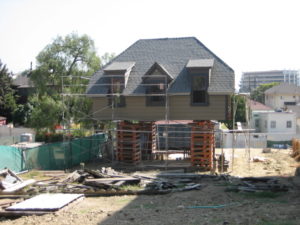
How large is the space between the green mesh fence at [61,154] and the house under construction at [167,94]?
295 centimetres

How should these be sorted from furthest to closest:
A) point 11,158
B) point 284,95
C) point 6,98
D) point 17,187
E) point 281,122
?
point 284,95 → point 6,98 → point 281,122 → point 11,158 → point 17,187

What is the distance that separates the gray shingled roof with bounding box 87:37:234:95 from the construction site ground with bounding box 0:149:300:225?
28.3ft

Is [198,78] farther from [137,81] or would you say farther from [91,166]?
[91,166]

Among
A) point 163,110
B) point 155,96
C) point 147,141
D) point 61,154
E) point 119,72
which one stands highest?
point 119,72

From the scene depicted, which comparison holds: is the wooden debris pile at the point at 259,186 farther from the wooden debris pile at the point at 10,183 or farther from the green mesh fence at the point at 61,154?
the green mesh fence at the point at 61,154

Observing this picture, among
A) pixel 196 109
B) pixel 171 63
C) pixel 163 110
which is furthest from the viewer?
pixel 171 63

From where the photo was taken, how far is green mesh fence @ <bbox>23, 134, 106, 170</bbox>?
2348 centimetres

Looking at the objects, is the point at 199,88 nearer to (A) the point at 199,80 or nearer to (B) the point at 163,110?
(A) the point at 199,80

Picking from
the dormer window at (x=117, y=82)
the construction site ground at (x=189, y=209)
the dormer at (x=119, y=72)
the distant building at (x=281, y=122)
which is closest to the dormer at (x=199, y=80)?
the dormer at (x=119, y=72)

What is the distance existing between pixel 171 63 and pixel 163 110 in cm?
348

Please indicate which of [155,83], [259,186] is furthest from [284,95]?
[259,186]

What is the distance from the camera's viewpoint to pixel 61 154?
25.5 m

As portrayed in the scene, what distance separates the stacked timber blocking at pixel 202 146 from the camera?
24.6 meters

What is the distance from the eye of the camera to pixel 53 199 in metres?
14.6
